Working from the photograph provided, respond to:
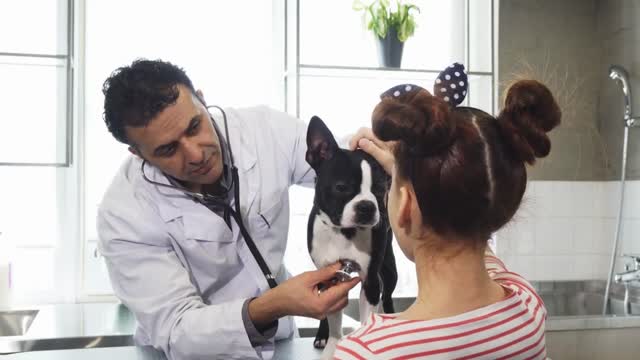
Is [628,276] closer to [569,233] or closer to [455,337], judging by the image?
[569,233]

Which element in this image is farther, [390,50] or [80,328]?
[390,50]

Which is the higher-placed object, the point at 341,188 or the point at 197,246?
the point at 341,188

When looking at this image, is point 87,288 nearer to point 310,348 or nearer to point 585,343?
point 310,348

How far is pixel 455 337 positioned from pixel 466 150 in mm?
202

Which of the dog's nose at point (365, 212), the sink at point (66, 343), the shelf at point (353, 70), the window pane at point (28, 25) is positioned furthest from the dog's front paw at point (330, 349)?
the window pane at point (28, 25)

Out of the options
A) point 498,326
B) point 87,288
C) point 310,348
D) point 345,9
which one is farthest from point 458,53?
point 498,326

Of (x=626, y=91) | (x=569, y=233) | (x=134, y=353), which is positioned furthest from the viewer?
(x=569, y=233)

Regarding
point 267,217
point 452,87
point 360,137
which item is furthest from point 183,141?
point 452,87

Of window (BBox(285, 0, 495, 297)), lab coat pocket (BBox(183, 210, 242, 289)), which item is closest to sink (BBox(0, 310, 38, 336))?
window (BBox(285, 0, 495, 297))

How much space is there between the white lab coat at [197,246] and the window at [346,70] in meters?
0.81

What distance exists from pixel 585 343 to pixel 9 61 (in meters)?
1.98

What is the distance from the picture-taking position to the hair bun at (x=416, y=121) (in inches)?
26.2

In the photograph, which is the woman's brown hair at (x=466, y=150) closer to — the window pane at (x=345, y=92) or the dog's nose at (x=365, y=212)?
the dog's nose at (x=365, y=212)

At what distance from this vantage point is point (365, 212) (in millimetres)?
893
